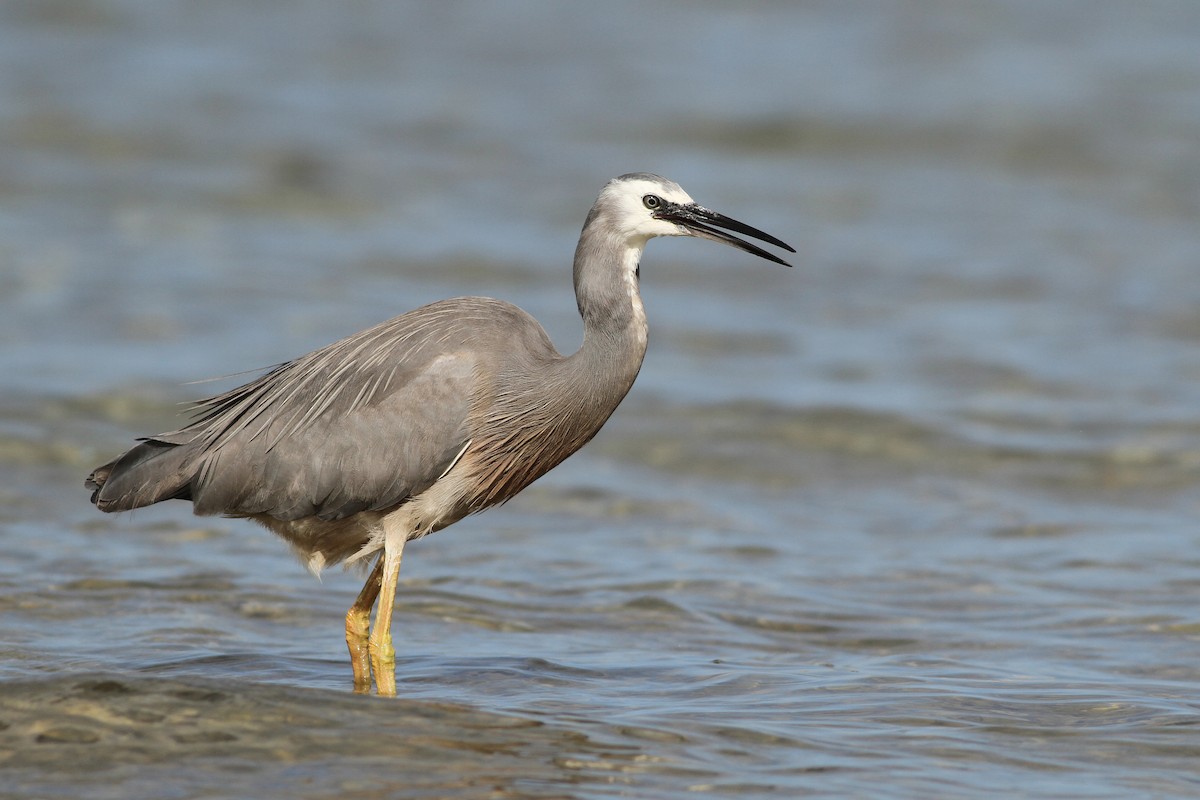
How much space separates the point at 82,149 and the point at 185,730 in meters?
13.8

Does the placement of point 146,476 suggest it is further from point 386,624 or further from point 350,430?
point 386,624

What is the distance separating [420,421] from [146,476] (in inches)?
52.8

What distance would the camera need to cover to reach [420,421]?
7.10 metres

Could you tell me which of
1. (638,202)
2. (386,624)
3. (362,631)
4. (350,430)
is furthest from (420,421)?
(638,202)

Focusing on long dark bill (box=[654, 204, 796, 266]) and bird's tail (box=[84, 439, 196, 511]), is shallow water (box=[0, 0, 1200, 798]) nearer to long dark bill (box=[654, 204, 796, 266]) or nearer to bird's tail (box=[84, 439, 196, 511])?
bird's tail (box=[84, 439, 196, 511])

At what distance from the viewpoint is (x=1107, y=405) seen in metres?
12.2

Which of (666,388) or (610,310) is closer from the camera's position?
(610,310)

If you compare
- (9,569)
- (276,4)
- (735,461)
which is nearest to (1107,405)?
(735,461)

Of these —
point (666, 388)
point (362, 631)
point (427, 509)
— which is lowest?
point (362, 631)

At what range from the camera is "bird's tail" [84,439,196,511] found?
7363 mm

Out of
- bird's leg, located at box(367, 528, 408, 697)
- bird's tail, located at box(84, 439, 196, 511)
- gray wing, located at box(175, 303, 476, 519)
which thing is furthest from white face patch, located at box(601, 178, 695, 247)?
bird's tail, located at box(84, 439, 196, 511)

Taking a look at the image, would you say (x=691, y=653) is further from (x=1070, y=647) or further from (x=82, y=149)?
(x=82, y=149)

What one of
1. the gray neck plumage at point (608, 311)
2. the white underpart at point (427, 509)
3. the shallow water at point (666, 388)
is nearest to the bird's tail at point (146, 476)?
the shallow water at point (666, 388)

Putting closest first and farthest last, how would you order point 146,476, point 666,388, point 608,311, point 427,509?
point 608,311
point 427,509
point 146,476
point 666,388
